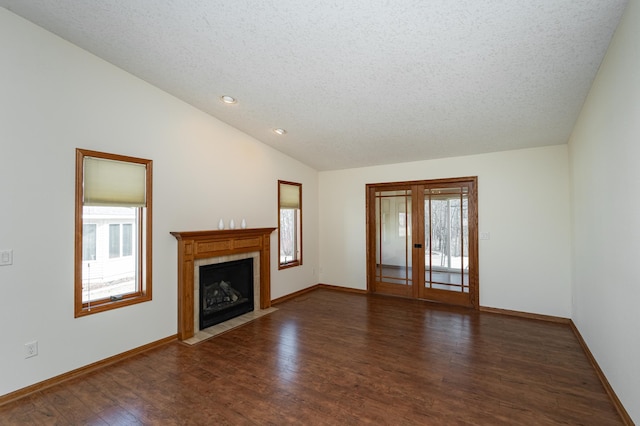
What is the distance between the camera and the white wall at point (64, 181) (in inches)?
99.1

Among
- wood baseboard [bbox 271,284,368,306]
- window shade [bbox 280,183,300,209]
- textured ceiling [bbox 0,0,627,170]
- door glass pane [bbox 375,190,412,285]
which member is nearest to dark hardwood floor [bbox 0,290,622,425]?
wood baseboard [bbox 271,284,368,306]

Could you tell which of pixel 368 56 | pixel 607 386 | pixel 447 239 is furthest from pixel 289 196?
pixel 607 386

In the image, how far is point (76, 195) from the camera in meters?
2.88

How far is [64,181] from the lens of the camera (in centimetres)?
281

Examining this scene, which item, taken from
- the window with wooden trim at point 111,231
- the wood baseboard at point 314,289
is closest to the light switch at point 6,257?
the window with wooden trim at point 111,231

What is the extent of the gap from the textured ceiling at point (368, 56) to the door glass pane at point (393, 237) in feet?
5.74

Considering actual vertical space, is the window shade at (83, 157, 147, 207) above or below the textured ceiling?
below

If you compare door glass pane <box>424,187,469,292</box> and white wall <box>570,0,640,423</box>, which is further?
door glass pane <box>424,187,469,292</box>

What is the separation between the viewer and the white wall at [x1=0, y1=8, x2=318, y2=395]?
252cm

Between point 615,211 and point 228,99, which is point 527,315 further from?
point 228,99

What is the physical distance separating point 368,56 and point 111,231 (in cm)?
325

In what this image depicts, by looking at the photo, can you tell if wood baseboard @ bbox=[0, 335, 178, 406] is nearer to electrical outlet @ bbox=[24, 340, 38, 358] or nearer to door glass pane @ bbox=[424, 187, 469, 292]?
electrical outlet @ bbox=[24, 340, 38, 358]

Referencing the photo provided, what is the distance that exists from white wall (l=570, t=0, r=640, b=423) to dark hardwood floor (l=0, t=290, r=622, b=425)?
42 cm

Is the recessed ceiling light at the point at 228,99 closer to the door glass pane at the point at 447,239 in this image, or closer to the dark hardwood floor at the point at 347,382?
the dark hardwood floor at the point at 347,382
